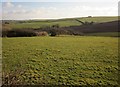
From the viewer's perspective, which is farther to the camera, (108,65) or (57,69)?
(108,65)

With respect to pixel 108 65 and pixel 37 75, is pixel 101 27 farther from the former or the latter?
pixel 37 75

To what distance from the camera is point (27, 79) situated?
47.6ft

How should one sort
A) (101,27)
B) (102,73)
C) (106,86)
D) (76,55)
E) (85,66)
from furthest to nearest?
(101,27) < (76,55) < (85,66) < (102,73) < (106,86)

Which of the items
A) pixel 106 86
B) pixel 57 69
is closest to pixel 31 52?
pixel 57 69

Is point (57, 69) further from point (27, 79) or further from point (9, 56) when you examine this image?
point (9, 56)

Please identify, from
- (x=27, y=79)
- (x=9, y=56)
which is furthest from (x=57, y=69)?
(x=9, y=56)

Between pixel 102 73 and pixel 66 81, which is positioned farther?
pixel 102 73

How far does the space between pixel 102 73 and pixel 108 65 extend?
7.70 feet

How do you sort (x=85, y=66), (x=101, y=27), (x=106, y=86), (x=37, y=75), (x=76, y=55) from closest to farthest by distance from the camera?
(x=106, y=86) < (x=37, y=75) < (x=85, y=66) < (x=76, y=55) < (x=101, y=27)

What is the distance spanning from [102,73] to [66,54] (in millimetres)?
6345

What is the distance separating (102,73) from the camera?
16500 mm

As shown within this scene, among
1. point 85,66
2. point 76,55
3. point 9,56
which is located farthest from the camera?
point 76,55

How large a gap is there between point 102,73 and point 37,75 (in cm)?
505

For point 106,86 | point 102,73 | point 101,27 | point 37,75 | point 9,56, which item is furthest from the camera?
point 101,27
